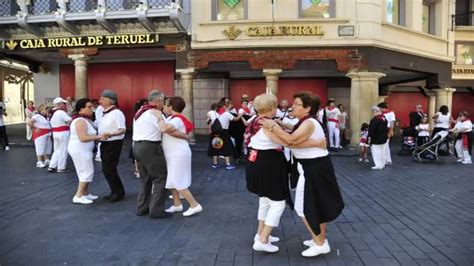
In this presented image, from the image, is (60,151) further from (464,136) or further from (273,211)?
(464,136)

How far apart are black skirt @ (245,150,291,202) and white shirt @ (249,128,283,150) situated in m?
0.05

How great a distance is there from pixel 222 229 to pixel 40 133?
25.0 ft

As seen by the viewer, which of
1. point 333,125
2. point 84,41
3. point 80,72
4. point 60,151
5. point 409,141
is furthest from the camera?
point 80,72

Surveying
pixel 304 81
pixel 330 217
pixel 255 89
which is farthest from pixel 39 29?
pixel 330 217

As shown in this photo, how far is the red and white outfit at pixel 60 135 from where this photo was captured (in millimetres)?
10258

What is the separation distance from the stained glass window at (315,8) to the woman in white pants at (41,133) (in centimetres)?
938

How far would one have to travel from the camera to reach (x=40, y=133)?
11430mm

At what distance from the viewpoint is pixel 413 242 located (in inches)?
201

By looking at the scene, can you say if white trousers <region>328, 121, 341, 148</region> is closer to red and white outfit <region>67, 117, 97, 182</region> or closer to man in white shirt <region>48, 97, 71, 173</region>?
man in white shirt <region>48, 97, 71, 173</region>

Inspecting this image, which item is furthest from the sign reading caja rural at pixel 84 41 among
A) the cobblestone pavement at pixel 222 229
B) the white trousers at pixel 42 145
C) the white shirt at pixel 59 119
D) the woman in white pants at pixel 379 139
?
the woman in white pants at pixel 379 139

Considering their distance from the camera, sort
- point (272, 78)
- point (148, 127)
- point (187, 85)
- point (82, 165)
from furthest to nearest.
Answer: point (187, 85)
point (272, 78)
point (82, 165)
point (148, 127)

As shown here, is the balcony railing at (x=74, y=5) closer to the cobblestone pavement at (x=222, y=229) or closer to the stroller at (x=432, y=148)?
the cobblestone pavement at (x=222, y=229)

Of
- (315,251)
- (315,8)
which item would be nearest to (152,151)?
(315,251)

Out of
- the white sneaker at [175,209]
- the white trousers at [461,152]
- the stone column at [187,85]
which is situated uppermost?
the stone column at [187,85]
